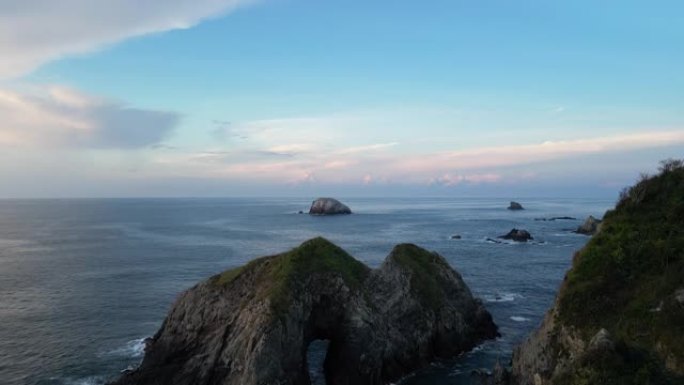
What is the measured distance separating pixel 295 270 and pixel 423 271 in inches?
555

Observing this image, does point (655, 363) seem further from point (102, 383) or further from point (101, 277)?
point (101, 277)

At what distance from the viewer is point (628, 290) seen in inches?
1212

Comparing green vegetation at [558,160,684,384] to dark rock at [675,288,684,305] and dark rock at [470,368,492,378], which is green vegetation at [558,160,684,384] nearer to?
dark rock at [675,288,684,305]

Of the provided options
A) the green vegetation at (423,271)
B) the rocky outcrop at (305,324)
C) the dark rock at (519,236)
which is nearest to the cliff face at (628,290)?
the rocky outcrop at (305,324)

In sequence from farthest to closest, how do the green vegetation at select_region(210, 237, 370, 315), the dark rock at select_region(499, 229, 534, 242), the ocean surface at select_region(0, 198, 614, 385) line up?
1. the dark rock at select_region(499, 229, 534, 242)
2. the ocean surface at select_region(0, 198, 614, 385)
3. the green vegetation at select_region(210, 237, 370, 315)

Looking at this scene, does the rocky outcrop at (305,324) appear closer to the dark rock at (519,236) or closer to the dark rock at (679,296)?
the dark rock at (679,296)

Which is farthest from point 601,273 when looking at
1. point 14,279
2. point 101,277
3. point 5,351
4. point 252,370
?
point 14,279

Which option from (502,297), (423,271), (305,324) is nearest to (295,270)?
→ (305,324)

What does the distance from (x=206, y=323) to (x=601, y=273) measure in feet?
101

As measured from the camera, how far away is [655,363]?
59.5ft

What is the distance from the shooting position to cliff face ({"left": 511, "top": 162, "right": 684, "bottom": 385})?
88.4 feet

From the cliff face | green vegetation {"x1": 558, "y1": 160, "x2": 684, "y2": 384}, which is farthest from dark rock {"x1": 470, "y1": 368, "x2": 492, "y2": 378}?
green vegetation {"x1": 558, "y1": 160, "x2": 684, "y2": 384}

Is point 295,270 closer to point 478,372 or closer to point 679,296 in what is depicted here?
point 478,372

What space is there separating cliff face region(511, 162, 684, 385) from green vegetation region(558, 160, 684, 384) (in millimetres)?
46
